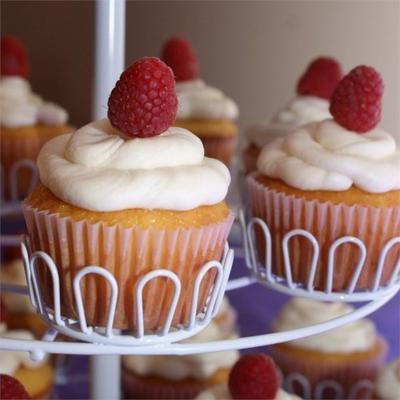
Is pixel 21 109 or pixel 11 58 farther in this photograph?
pixel 11 58

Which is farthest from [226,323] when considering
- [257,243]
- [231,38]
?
[231,38]

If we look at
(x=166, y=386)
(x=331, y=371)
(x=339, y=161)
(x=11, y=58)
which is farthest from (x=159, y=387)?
(x=11, y=58)

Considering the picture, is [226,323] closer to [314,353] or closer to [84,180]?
[314,353]

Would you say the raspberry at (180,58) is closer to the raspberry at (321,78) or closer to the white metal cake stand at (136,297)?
the raspberry at (321,78)

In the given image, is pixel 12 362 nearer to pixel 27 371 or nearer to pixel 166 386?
pixel 27 371

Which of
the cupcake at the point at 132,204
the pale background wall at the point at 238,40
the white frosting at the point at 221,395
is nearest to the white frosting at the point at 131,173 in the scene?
the cupcake at the point at 132,204

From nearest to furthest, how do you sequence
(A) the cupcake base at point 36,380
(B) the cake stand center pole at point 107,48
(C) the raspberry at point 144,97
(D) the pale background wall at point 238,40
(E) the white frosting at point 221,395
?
(C) the raspberry at point 144,97, (B) the cake stand center pole at point 107,48, (E) the white frosting at point 221,395, (A) the cupcake base at point 36,380, (D) the pale background wall at point 238,40

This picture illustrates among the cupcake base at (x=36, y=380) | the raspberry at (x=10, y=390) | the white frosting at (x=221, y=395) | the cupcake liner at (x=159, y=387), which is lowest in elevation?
the cupcake liner at (x=159, y=387)
